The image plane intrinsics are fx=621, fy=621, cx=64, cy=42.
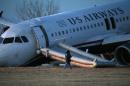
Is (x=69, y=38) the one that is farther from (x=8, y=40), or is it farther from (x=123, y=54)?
(x=8, y=40)

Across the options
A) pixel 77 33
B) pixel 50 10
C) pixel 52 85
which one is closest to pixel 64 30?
pixel 77 33

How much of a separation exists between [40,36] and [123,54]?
220 inches

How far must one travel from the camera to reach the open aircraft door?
40438 millimetres

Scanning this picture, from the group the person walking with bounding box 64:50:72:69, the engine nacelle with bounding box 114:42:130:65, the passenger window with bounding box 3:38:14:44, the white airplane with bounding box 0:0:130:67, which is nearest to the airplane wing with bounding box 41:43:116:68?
the white airplane with bounding box 0:0:130:67

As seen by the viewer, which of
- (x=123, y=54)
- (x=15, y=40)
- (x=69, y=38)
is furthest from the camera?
(x=69, y=38)

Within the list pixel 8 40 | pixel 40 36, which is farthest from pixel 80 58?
pixel 8 40

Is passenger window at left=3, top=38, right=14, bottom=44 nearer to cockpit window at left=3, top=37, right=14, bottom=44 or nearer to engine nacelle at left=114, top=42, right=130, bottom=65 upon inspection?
cockpit window at left=3, top=37, right=14, bottom=44

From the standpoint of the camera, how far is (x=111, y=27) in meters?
44.6

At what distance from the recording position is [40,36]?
40406mm

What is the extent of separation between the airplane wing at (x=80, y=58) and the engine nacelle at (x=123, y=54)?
2.05 meters

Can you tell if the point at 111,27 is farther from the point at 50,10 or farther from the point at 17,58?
the point at 50,10

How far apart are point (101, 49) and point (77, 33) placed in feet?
7.45

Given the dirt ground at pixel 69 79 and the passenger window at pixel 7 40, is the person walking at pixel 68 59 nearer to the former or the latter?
the passenger window at pixel 7 40

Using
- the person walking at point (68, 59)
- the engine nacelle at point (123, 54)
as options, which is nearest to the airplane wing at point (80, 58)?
the person walking at point (68, 59)
